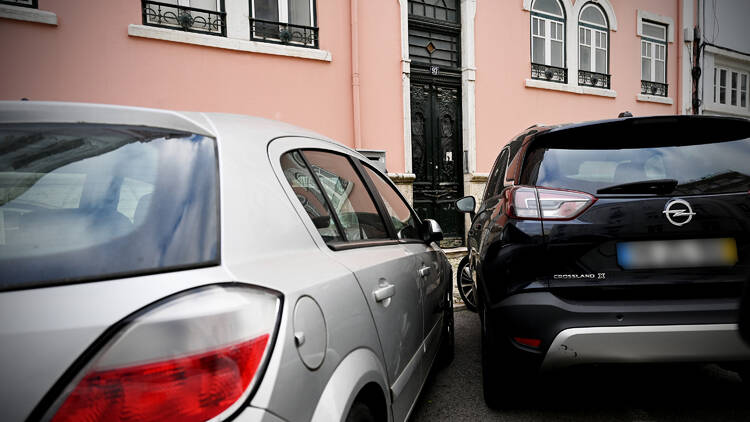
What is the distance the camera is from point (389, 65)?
8.06m

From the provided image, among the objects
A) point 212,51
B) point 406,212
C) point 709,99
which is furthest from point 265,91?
point 709,99

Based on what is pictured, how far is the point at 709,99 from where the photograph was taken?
1175cm

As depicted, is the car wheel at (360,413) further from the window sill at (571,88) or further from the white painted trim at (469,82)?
the window sill at (571,88)

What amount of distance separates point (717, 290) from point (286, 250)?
1.97 metres

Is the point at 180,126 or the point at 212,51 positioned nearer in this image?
the point at 180,126

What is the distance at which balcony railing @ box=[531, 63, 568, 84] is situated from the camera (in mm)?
9509

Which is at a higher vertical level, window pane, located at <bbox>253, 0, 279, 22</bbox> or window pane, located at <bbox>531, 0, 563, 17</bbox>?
window pane, located at <bbox>531, 0, 563, 17</bbox>

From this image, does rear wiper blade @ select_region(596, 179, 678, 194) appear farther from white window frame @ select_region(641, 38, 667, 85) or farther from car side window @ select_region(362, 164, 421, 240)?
white window frame @ select_region(641, 38, 667, 85)

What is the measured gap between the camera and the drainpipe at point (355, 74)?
764 centimetres

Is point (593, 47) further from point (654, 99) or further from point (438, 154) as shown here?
point (438, 154)

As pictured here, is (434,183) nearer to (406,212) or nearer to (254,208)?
(406,212)

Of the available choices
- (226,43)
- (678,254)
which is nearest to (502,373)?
(678,254)

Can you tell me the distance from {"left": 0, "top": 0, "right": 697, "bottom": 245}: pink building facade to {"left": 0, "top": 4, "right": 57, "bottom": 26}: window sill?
0.02m

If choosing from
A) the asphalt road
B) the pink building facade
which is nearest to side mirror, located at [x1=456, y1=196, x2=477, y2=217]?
the asphalt road
